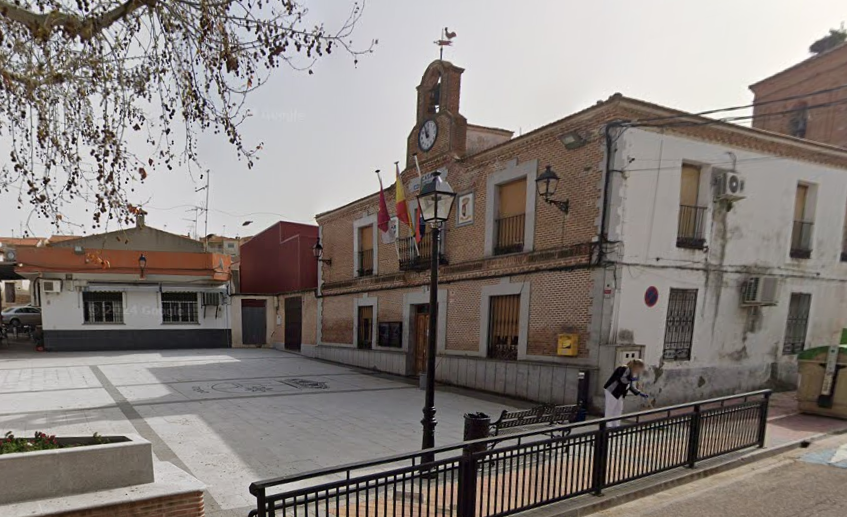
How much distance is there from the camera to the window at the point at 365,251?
17467 mm

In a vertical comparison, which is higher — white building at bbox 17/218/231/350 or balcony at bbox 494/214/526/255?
balcony at bbox 494/214/526/255

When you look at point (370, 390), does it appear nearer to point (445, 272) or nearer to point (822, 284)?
point (445, 272)

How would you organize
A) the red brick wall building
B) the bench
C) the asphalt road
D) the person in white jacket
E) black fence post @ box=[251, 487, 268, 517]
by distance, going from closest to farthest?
1. black fence post @ box=[251, 487, 268, 517]
2. the asphalt road
3. the bench
4. the person in white jacket
5. the red brick wall building

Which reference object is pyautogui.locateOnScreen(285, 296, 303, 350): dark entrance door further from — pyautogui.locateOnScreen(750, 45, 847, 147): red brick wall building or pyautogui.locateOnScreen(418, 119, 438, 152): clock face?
pyautogui.locateOnScreen(750, 45, 847, 147): red brick wall building

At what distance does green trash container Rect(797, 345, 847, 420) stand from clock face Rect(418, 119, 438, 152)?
10.7m

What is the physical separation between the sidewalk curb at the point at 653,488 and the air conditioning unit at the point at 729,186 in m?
5.40

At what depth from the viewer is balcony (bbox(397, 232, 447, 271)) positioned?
45.6 ft

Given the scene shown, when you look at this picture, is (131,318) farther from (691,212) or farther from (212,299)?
(691,212)

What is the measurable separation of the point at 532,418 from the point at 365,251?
39.2 ft

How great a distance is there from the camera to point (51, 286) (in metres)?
18.8

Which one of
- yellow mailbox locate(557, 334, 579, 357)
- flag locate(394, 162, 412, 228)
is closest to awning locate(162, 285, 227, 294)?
flag locate(394, 162, 412, 228)

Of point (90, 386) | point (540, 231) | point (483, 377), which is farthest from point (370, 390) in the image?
point (90, 386)

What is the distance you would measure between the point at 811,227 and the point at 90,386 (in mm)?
19857

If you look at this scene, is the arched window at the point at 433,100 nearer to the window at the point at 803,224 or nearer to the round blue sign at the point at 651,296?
the round blue sign at the point at 651,296
